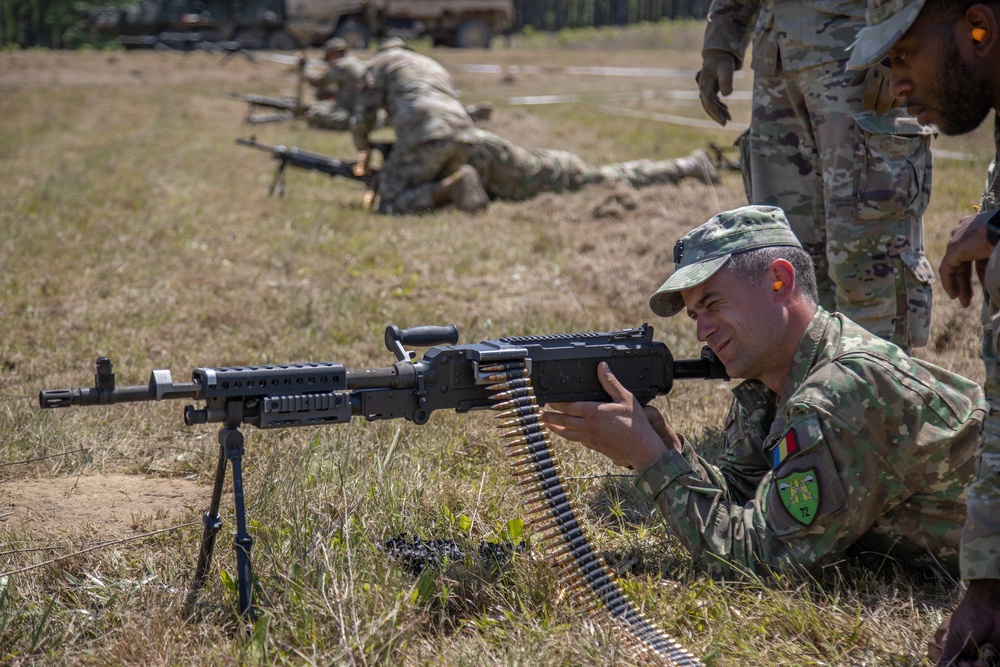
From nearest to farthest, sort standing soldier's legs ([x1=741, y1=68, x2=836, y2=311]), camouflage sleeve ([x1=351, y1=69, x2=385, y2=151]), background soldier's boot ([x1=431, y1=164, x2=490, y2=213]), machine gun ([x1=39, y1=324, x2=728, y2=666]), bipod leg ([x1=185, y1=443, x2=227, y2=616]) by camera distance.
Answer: machine gun ([x1=39, y1=324, x2=728, y2=666]) < bipod leg ([x1=185, y1=443, x2=227, y2=616]) < standing soldier's legs ([x1=741, y1=68, x2=836, y2=311]) < background soldier's boot ([x1=431, y1=164, x2=490, y2=213]) < camouflage sleeve ([x1=351, y1=69, x2=385, y2=151])

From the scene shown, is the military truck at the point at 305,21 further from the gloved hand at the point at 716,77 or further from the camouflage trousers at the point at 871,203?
the camouflage trousers at the point at 871,203

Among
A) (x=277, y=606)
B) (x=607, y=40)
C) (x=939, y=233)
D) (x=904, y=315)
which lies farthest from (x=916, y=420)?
(x=607, y=40)

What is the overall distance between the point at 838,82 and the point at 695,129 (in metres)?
13.8

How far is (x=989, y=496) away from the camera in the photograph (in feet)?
7.89

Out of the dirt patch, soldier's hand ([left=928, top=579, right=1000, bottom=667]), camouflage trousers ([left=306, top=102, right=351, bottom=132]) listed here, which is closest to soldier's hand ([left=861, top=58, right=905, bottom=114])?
soldier's hand ([left=928, top=579, right=1000, bottom=667])

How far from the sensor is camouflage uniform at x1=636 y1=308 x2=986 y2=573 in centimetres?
309

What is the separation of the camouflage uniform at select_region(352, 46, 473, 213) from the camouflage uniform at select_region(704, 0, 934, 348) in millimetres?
6972

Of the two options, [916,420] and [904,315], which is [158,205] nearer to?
[904,315]

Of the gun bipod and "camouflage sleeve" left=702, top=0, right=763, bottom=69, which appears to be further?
"camouflage sleeve" left=702, top=0, right=763, bottom=69

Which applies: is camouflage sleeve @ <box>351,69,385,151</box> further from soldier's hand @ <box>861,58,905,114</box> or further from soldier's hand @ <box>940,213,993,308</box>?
soldier's hand @ <box>940,213,993,308</box>

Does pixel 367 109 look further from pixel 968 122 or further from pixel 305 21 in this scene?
pixel 305 21

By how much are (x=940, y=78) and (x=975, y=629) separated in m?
1.39

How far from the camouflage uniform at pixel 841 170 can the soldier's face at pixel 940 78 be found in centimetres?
194

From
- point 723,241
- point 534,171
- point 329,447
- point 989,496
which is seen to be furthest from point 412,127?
point 989,496
